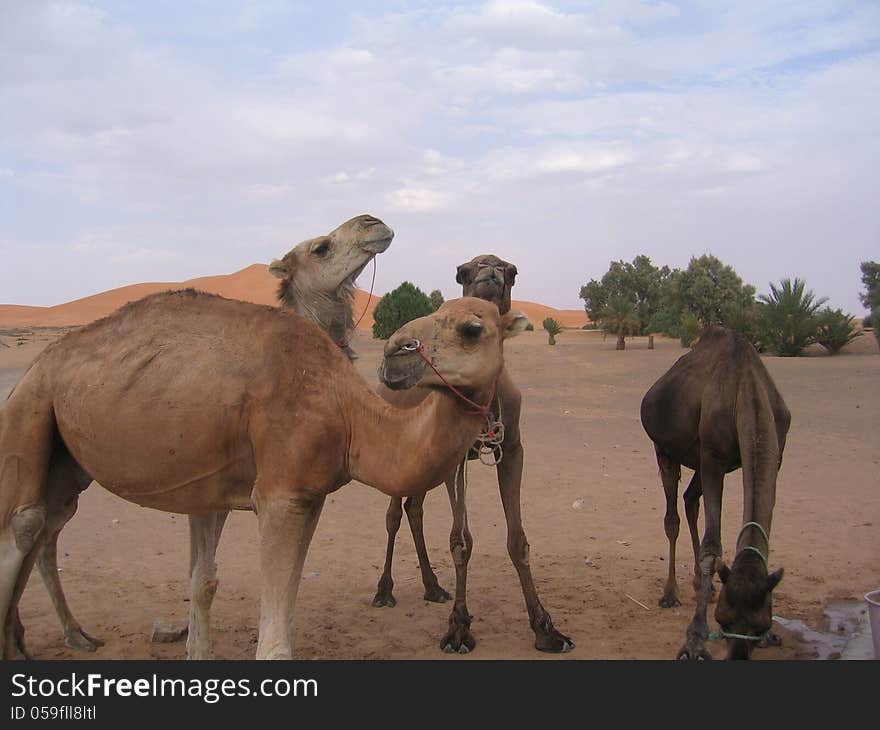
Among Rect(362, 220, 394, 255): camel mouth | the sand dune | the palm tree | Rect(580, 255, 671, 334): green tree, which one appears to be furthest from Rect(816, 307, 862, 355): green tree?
the sand dune

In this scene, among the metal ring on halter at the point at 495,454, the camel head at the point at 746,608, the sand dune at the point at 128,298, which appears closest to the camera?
the camel head at the point at 746,608

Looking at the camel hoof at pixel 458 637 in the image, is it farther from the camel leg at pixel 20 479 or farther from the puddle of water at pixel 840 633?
the camel leg at pixel 20 479

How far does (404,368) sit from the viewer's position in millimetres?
3674

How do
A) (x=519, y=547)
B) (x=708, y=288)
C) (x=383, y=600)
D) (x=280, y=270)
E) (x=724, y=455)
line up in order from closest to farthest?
(x=280, y=270)
(x=519, y=547)
(x=724, y=455)
(x=383, y=600)
(x=708, y=288)

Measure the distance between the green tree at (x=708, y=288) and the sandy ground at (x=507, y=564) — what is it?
99.8 ft

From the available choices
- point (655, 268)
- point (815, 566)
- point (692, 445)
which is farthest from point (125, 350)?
point (655, 268)

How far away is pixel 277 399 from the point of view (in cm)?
406

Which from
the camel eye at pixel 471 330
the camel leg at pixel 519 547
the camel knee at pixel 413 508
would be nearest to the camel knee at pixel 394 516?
the camel knee at pixel 413 508

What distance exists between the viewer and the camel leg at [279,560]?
3936mm

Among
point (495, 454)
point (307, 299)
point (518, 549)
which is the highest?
point (307, 299)

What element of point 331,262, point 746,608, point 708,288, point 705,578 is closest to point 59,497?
point 331,262

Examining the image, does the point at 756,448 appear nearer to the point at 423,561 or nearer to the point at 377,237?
the point at 377,237

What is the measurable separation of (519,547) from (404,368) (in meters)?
2.66

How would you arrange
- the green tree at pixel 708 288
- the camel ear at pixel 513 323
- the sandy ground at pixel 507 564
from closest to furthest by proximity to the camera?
the camel ear at pixel 513 323 → the sandy ground at pixel 507 564 → the green tree at pixel 708 288
